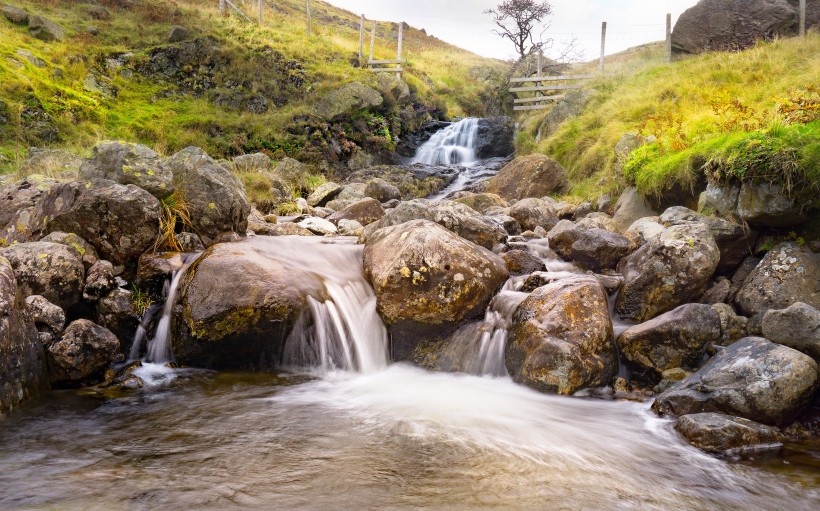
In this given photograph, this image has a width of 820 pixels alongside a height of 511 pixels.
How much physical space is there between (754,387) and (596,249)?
3043 mm

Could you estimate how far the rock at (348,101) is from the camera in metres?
19.6

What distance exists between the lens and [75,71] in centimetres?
1642

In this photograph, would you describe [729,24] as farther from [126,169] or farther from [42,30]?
[42,30]

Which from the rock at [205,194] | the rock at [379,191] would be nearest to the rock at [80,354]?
the rock at [205,194]

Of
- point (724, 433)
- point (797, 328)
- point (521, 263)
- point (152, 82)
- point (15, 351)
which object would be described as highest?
point (152, 82)

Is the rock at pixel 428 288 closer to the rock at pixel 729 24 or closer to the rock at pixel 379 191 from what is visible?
the rock at pixel 379 191

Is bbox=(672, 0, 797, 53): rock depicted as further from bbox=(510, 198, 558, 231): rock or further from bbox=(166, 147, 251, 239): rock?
bbox=(166, 147, 251, 239): rock

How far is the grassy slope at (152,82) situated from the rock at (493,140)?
Answer: 15.3 ft

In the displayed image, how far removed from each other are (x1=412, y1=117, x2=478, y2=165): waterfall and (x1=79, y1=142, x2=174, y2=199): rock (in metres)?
13.7

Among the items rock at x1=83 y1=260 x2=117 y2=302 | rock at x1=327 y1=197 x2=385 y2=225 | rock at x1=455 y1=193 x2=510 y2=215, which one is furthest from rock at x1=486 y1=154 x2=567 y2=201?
rock at x1=83 y1=260 x2=117 y2=302

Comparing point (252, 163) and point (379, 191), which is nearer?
point (379, 191)

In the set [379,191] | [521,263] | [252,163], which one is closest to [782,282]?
[521,263]

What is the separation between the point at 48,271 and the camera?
16.7ft

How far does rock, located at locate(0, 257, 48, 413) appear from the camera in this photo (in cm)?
396
